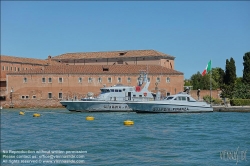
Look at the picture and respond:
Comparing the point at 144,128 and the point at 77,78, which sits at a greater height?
the point at 77,78

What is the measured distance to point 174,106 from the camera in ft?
121

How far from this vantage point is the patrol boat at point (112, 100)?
40094 mm

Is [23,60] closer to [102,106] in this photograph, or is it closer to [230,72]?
[230,72]

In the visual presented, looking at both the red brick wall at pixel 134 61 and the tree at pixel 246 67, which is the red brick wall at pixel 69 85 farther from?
the red brick wall at pixel 134 61

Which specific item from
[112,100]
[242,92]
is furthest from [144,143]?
[242,92]

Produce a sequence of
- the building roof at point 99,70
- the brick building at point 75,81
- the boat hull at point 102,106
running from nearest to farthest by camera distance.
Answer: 1. the boat hull at point 102,106
2. the brick building at point 75,81
3. the building roof at point 99,70

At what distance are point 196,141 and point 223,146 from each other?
5.25ft

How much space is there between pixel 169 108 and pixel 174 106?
420 mm

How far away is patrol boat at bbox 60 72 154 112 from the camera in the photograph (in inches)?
1578

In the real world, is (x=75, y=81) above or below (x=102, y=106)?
above

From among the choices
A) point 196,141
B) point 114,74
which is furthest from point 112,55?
point 196,141

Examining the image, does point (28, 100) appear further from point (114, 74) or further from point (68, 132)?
point (68, 132)

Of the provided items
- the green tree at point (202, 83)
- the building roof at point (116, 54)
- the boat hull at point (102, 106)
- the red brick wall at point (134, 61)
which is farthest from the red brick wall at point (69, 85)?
the boat hull at point (102, 106)

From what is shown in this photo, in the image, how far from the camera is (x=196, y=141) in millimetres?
19250
